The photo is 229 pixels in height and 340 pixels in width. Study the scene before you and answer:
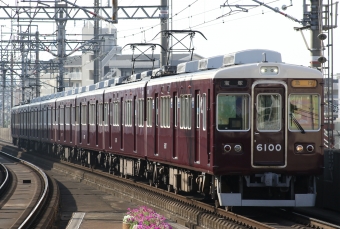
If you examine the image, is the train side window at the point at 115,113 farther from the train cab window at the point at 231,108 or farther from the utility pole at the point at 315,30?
the train cab window at the point at 231,108

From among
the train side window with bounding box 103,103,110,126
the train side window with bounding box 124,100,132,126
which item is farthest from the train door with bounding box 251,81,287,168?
the train side window with bounding box 103,103,110,126

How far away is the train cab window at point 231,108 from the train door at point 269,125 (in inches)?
6.2

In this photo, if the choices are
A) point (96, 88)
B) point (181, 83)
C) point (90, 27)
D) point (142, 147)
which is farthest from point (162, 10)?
point (90, 27)

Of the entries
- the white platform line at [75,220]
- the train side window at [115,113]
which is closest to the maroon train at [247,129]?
the white platform line at [75,220]

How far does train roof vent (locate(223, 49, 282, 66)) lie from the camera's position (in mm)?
15492

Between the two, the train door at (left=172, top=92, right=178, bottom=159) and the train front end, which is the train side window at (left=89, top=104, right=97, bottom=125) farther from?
the train front end

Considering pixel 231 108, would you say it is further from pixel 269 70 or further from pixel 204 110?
pixel 269 70

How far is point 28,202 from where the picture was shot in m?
19.8

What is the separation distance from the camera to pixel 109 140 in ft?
85.3

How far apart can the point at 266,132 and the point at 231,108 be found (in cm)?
72

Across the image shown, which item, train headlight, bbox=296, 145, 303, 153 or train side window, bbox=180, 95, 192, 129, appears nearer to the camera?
train headlight, bbox=296, 145, 303, 153

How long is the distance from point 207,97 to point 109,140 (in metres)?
11.4

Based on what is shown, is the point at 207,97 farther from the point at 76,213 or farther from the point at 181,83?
the point at 76,213

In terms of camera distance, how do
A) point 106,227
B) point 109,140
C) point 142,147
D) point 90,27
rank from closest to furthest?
point 106,227
point 142,147
point 109,140
point 90,27
